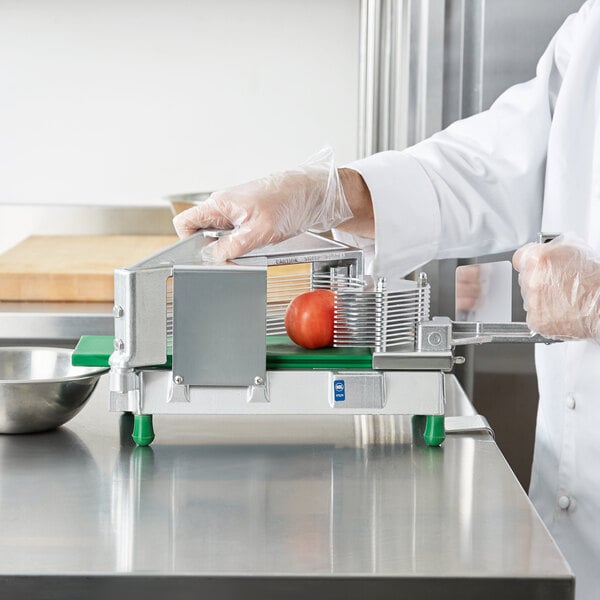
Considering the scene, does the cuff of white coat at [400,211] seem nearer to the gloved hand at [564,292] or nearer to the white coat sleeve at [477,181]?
the white coat sleeve at [477,181]

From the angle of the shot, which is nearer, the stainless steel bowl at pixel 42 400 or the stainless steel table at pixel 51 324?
the stainless steel bowl at pixel 42 400

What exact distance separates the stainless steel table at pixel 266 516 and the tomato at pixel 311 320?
108 millimetres

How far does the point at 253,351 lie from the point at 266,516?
19cm

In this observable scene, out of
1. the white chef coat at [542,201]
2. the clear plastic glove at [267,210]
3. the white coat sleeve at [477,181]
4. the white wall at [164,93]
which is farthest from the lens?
the white wall at [164,93]

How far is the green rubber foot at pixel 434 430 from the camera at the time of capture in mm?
956

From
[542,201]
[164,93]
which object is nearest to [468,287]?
[542,201]

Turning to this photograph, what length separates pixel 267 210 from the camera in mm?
1036

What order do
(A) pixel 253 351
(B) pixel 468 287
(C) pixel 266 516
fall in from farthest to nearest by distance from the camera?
1. (B) pixel 468 287
2. (A) pixel 253 351
3. (C) pixel 266 516

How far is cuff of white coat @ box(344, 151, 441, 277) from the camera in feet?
3.92

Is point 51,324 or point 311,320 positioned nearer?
point 311,320

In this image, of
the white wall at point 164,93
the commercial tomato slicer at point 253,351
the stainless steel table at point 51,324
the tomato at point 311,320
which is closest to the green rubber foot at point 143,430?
the commercial tomato slicer at point 253,351

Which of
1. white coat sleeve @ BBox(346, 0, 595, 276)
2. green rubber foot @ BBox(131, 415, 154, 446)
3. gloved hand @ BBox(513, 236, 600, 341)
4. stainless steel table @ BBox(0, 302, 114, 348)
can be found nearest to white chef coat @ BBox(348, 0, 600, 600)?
white coat sleeve @ BBox(346, 0, 595, 276)

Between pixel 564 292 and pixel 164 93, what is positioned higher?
pixel 164 93

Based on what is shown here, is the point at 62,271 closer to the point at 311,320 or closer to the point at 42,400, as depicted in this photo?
the point at 42,400
